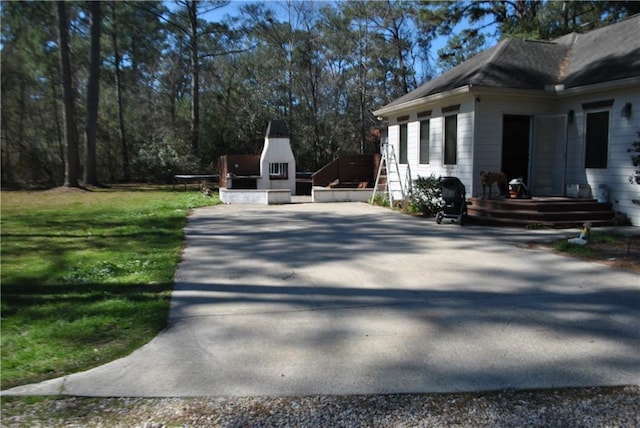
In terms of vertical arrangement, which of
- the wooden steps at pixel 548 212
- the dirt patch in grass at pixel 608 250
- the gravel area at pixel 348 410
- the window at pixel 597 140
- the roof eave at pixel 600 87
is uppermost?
the roof eave at pixel 600 87

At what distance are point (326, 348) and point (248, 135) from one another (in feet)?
82.0

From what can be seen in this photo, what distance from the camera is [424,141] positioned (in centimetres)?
1471

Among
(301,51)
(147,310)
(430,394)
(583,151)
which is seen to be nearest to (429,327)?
(430,394)

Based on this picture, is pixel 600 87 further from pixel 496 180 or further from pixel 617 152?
pixel 496 180

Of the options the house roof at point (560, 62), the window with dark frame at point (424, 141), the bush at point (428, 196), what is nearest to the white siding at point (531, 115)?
the house roof at point (560, 62)

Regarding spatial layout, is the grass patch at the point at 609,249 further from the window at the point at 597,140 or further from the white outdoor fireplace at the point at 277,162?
the white outdoor fireplace at the point at 277,162

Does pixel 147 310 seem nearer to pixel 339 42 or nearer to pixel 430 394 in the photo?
pixel 430 394

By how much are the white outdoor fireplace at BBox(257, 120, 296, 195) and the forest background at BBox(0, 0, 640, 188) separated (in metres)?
8.09

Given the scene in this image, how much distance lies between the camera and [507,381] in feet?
10.8

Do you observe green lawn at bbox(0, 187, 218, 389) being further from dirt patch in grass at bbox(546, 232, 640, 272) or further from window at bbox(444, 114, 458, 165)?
window at bbox(444, 114, 458, 165)

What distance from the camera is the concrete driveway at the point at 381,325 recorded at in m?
3.33

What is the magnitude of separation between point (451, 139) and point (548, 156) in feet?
8.17

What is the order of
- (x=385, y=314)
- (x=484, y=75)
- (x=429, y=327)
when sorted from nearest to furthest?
(x=429, y=327), (x=385, y=314), (x=484, y=75)

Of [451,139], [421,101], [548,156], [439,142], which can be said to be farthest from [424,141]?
[548,156]
